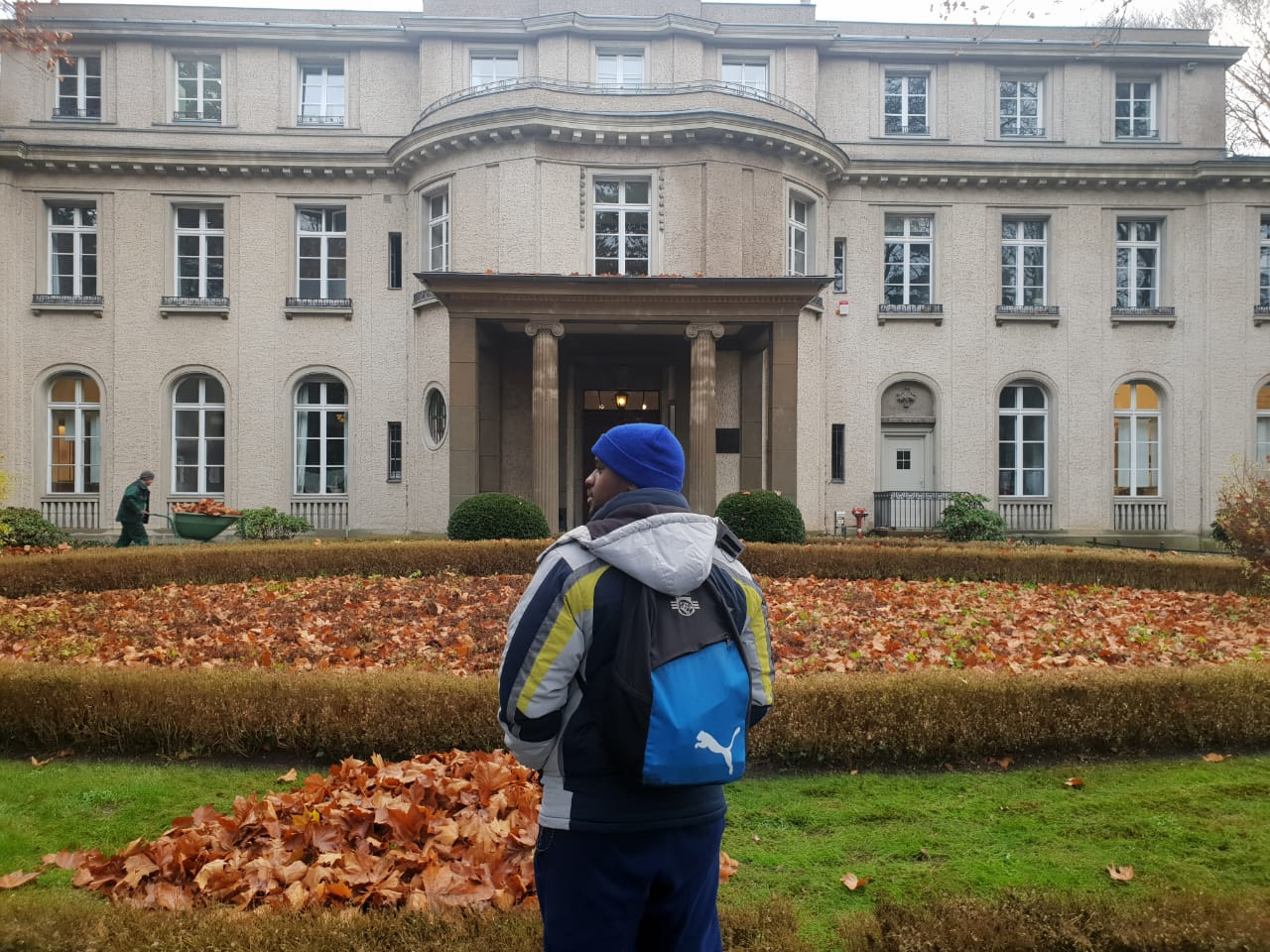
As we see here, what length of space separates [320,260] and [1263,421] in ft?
88.4

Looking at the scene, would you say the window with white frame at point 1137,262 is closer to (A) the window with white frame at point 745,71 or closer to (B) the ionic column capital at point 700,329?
(A) the window with white frame at point 745,71

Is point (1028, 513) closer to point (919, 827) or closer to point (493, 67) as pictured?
point (493, 67)

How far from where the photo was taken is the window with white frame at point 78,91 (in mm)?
22891

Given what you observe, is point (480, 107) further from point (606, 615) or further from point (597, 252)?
point (606, 615)

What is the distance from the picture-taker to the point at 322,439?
76.1 feet

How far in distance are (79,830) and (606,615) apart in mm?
4141

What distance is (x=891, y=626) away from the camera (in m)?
9.67

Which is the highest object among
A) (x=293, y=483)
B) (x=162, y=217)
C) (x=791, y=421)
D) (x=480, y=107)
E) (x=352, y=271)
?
(x=480, y=107)

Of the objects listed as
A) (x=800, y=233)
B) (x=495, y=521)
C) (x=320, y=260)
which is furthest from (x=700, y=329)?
(x=320, y=260)

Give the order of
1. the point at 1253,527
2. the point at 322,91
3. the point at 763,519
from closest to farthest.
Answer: the point at 1253,527 → the point at 763,519 → the point at 322,91

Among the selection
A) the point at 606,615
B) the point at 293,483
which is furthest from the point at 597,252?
the point at 606,615

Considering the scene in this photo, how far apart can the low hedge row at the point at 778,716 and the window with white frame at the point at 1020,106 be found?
73.4 ft

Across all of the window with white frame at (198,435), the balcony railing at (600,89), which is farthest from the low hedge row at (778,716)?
the window with white frame at (198,435)

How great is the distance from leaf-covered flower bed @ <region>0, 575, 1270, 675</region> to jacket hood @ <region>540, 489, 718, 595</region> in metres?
5.47
